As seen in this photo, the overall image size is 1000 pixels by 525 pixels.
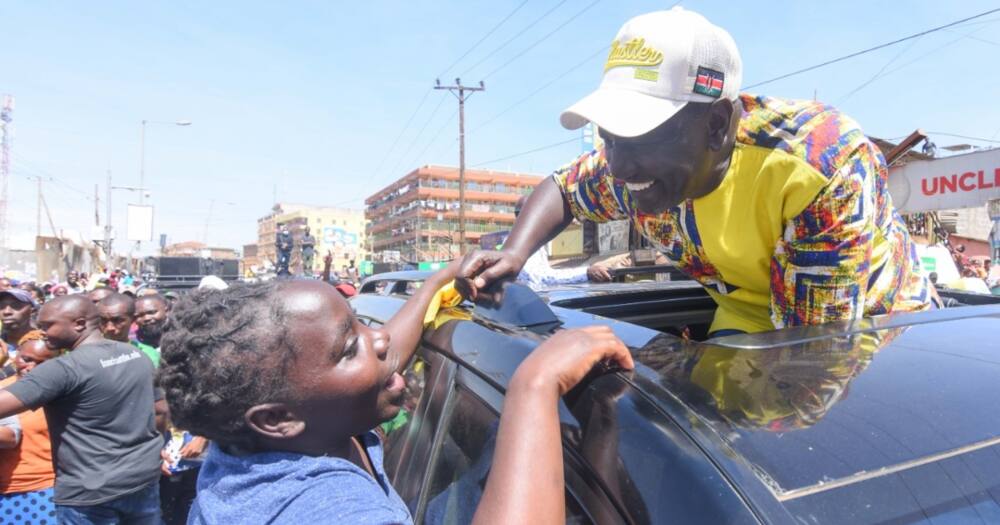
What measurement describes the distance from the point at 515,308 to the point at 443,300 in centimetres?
41

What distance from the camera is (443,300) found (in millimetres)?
1767

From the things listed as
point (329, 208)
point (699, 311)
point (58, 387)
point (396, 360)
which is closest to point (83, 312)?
point (58, 387)

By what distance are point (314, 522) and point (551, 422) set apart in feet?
1.29

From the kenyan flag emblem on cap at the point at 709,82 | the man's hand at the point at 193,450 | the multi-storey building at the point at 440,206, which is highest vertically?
the multi-storey building at the point at 440,206

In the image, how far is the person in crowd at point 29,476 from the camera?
11.1ft

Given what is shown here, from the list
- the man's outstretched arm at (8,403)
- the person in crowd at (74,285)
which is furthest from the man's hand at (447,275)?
the person in crowd at (74,285)

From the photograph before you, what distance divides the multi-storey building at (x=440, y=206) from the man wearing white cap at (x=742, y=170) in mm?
79011

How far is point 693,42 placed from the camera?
134cm

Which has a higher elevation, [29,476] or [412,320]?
[412,320]

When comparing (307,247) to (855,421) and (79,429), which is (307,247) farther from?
(855,421)

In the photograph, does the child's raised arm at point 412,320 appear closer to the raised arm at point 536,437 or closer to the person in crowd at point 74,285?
the raised arm at point 536,437

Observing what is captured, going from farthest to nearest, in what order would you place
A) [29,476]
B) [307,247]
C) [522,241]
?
1. [307,247]
2. [29,476]
3. [522,241]

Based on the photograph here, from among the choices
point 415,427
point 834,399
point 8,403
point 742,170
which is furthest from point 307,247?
point 834,399

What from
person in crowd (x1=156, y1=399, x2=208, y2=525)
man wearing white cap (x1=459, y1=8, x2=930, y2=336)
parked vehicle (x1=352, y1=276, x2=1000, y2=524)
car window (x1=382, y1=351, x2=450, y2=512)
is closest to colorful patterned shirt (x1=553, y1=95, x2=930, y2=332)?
man wearing white cap (x1=459, y1=8, x2=930, y2=336)
